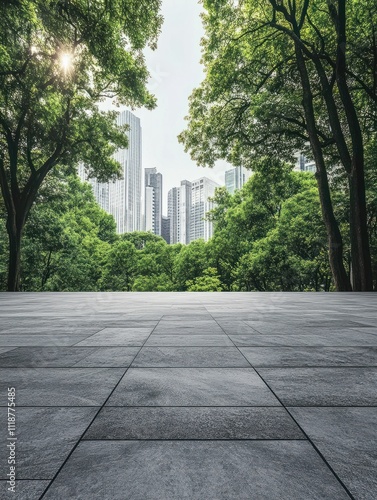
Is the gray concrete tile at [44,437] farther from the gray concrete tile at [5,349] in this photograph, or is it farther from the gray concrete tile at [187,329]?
the gray concrete tile at [187,329]

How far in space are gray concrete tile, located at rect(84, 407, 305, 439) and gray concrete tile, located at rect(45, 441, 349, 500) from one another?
7cm

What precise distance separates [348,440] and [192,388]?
880mm

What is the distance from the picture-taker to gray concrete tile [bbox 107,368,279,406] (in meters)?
1.74

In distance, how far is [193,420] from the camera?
1.52 m

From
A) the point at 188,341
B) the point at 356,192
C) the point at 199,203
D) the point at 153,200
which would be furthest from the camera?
the point at 153,200

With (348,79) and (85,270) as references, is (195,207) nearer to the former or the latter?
(85,270)

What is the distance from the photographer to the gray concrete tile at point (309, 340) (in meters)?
3.11

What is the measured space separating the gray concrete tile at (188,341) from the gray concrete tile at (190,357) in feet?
0.53

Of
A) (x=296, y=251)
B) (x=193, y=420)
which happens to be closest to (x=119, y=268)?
(x=296, y=251)

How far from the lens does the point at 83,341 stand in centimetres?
330

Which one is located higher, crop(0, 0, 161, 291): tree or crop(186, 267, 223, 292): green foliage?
crop(0, 0, 161, 291): tree

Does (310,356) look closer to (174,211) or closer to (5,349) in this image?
(5,349)

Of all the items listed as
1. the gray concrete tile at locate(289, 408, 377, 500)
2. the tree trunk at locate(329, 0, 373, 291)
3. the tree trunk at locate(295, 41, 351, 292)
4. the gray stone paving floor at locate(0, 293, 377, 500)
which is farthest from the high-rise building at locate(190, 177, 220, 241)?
the gray concrete tile at locate(289, 408, 377, 500)

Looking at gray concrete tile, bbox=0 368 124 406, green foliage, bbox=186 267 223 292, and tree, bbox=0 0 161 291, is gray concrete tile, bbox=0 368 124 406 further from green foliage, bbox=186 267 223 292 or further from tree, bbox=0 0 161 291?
green foliage, bbox=186 267 223 292
